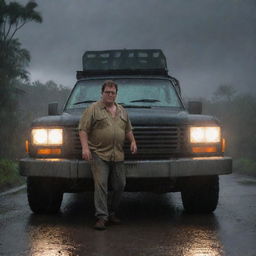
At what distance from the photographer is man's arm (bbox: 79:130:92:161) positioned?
15.3ft

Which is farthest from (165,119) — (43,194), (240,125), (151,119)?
(240,125)

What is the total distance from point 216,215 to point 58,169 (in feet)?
7.20

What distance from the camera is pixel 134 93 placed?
20.7 ft

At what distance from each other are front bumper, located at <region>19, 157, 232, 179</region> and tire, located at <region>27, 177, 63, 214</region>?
33 centimetres

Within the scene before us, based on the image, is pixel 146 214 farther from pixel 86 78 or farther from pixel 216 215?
pixel 86 78

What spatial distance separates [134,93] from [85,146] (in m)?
1.86

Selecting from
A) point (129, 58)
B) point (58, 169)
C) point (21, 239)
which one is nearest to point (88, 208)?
point (58, 169)

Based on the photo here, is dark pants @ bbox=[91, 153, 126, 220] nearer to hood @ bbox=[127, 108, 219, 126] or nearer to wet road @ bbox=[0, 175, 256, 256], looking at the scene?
wet road @ bbox=[0, 175, 256, 256]

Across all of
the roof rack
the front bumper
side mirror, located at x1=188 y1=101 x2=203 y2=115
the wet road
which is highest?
the roof rack

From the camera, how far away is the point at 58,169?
A: 4922 mm

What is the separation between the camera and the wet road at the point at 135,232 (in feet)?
13.0

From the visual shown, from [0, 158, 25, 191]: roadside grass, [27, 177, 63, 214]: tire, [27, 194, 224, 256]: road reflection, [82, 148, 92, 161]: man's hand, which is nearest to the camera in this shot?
[27, 194, 224, 256]: road reflection

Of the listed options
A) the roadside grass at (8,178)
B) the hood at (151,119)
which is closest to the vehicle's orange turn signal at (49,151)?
the hood at (151,119)

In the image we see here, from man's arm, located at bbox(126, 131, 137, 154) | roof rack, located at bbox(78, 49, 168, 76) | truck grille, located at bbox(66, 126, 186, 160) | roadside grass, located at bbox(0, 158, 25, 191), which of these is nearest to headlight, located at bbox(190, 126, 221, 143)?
truck grille, located at bbox(66, 126, 186, 160)
